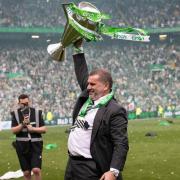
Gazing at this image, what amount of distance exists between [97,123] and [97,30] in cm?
97

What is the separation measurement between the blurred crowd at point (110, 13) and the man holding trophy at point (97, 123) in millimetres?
44175

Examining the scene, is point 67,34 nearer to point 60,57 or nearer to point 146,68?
point 60,57

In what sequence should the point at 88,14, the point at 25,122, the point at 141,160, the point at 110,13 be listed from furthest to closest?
the point at 110,13 → the point at 141,160 → the point at 25,122 → the point at 88,14

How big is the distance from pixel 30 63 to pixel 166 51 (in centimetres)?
1571

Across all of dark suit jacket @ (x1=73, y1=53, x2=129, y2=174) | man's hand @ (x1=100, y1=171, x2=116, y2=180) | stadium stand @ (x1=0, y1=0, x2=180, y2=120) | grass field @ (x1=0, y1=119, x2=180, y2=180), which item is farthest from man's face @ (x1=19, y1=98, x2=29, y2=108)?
stadium stand @ (x1=0, y1=0, x2=180, y2=120)

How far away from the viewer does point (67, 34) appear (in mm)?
5387

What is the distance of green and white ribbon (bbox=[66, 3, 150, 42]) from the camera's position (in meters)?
5.09

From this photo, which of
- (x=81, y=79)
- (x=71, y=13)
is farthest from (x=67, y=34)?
(x=81, y=79)

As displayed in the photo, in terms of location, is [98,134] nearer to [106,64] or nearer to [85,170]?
[85,170]

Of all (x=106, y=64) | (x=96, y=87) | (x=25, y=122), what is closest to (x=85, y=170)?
(x=96, y=87)

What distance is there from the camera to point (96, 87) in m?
5.05

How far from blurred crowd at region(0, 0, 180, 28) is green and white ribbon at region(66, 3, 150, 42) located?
1737 inches

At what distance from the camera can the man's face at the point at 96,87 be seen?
16.5ft

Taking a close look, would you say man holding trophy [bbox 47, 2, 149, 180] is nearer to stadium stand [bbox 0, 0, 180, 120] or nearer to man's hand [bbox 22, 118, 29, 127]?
man's hand [bbox 22, 118, 29, 127]
